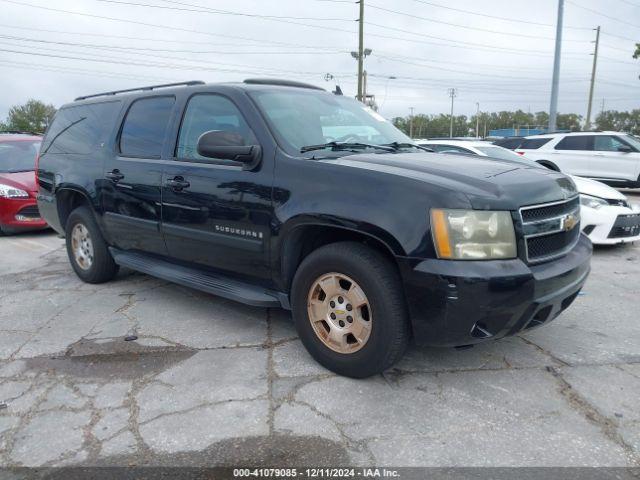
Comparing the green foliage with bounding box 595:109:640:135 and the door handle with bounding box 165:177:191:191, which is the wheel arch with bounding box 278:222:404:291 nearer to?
the door handle with bounding box 165:177:191:191

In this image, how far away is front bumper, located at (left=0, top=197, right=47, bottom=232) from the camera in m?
7.93

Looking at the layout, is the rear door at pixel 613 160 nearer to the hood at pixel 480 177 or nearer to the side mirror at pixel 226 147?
the hood at pixel 480 177

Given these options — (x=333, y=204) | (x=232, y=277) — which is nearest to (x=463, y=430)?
(x=333, y=204)

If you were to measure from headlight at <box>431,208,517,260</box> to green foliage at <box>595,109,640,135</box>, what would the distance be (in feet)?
272

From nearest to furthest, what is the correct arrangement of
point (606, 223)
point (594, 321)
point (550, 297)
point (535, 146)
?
point (550, 297) < point (594, 321) < point (606, 223) < point (535, 146)

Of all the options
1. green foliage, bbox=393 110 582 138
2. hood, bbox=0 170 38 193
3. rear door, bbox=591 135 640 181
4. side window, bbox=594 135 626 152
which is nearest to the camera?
hood, bbox=0 170 38 193

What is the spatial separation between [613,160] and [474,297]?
12.3 m

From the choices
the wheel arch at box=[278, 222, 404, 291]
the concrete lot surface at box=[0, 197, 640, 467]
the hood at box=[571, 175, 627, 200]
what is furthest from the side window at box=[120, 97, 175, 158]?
the hood at box=[571, 175, 627, 200]

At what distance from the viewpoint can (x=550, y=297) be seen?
9.30 ft

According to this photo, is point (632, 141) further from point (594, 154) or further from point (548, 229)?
point (548, 229)

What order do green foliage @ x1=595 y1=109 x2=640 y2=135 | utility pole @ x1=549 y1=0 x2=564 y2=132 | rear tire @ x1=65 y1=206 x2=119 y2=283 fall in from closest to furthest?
rear tire @ x1=65 y1=206 x2=119 y2=283
utility pole @ x1=549 y1=0 x2=564 y2=132
green foliage @ x1=595 y1=109 x2=640 y2=135

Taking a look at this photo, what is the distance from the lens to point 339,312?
10.1 feet

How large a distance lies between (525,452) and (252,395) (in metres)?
1.48

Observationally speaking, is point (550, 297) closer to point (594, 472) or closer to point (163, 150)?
point (594, 472)
